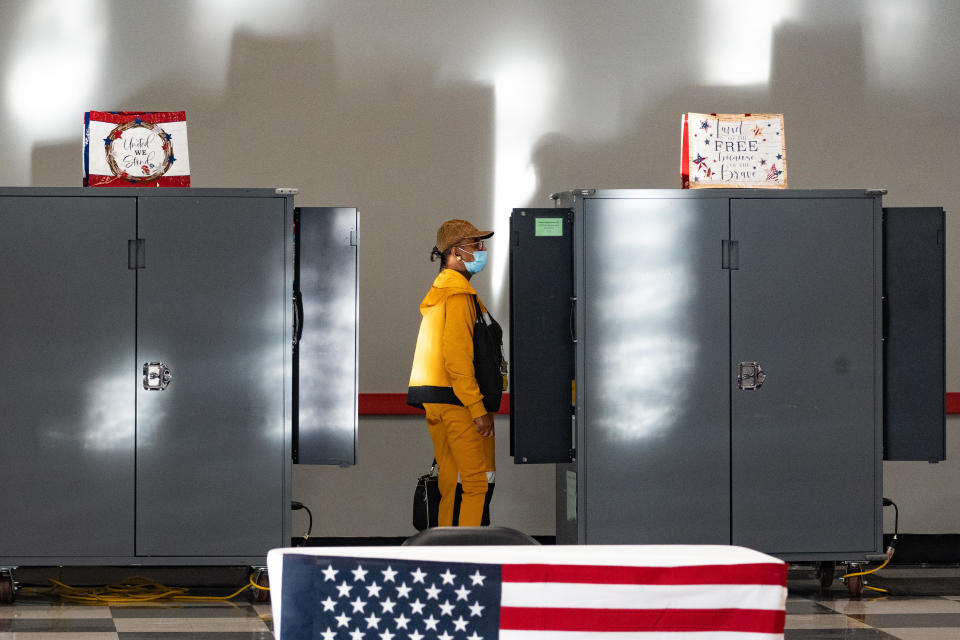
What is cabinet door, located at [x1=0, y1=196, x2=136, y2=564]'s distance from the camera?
192 inches

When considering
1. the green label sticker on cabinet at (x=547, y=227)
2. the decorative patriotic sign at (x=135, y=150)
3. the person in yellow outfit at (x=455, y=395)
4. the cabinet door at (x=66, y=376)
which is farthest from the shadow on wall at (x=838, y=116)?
the cabinet door at (x=66, y=376)

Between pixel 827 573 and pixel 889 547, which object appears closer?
pixel 827 573

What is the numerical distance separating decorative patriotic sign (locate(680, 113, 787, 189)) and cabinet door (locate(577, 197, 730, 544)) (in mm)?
256

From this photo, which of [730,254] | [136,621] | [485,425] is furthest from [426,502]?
[730,254]

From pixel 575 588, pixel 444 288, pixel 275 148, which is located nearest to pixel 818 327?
pixel 444 288

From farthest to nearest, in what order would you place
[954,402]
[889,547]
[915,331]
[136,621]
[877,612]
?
[954,402] → [889,547] → [915,331] → [877,612] → [136,621]

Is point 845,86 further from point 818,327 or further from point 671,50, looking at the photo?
point 818,327

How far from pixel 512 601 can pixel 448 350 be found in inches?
119

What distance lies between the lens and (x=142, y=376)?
16.2 feet

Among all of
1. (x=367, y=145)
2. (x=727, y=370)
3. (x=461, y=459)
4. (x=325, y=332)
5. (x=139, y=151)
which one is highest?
(x=367, y=145)

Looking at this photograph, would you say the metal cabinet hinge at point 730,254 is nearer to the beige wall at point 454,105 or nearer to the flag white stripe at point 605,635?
the beige wall at point 454,105

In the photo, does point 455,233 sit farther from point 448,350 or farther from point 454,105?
point 454,105

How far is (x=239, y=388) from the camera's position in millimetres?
4957

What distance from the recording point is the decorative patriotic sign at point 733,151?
5.27m
